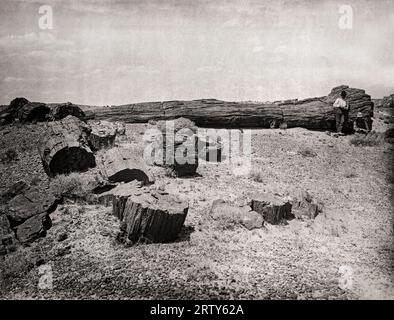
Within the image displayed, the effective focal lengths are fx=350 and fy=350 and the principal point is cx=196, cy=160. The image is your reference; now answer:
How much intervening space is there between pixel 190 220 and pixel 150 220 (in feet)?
3.97

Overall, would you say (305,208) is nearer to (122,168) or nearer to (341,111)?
(122,168)

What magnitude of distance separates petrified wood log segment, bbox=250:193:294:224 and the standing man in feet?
24.9

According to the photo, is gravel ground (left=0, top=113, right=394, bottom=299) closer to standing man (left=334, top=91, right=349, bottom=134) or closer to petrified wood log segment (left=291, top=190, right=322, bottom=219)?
petrified wood log segment (left=291, top=190, right=322, bottom=219)

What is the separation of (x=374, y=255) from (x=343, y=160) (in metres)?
5.47

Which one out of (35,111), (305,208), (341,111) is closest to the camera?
(305,208)

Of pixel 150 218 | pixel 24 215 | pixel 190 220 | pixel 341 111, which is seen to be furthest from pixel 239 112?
pixel 24 215

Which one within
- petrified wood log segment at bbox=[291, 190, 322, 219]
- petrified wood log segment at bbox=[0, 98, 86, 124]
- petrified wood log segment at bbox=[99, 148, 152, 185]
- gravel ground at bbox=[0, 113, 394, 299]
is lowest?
gravel ground at bbox=[0, 113, 394, 299]

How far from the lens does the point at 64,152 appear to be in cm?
855

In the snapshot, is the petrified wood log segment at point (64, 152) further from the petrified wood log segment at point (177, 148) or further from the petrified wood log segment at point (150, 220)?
the petrified wood log segment at point (150, 220)

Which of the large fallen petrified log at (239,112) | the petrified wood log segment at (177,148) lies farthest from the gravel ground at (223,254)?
the large fallen petrified log at (239,112)

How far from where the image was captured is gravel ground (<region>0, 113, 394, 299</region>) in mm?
4836

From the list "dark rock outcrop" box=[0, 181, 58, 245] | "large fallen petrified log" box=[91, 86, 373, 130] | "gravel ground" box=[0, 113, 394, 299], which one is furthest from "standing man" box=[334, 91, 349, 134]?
"dark rock outcrop" box=[0, 181, 58, 245]

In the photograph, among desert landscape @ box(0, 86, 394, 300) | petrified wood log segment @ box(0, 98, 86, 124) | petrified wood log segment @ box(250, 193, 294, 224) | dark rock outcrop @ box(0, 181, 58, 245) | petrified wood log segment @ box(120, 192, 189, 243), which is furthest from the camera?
petrified wood log segment @ box(0, 98, 86, 124)
